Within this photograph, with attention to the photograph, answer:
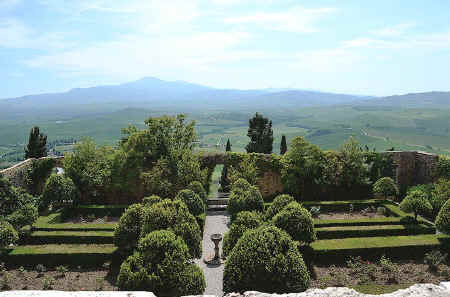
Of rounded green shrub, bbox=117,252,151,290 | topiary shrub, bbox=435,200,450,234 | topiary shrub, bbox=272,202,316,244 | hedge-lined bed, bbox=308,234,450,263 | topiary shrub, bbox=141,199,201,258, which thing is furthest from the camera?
topiary shrub, bbox=435,200,450,234

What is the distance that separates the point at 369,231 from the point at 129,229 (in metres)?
11.8

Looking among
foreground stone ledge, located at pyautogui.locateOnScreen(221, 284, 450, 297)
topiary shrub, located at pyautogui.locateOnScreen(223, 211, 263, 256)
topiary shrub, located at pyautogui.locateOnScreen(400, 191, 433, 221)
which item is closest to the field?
topiary shrub, located at pyautogui.locateOnScreen(400, 191, 433, 221)

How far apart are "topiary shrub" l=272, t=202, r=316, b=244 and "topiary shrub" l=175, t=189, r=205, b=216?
5.45 m

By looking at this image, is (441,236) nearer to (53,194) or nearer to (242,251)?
(242,251)

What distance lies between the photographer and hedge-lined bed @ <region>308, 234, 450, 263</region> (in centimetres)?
1563

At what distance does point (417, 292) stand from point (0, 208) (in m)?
17.7

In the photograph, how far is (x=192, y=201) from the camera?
1936 centimetres

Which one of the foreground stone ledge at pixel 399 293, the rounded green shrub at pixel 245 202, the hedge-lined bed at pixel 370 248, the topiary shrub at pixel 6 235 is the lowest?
the hedge-lined bed at pixel 370 248

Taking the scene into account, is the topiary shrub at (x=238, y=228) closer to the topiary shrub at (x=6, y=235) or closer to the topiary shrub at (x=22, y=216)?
the topiary shrub at (x=6, y=235)

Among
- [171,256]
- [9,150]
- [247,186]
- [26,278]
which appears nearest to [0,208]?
[26,278]

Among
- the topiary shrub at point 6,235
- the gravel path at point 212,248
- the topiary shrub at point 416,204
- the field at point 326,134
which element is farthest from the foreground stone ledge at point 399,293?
the field at point 326,134

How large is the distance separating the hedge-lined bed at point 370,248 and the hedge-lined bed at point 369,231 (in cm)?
132

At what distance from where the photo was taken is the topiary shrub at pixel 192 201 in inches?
759

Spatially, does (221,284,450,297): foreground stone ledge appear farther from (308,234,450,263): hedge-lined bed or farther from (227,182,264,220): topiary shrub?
(227,182,264,220): topiary shrub
